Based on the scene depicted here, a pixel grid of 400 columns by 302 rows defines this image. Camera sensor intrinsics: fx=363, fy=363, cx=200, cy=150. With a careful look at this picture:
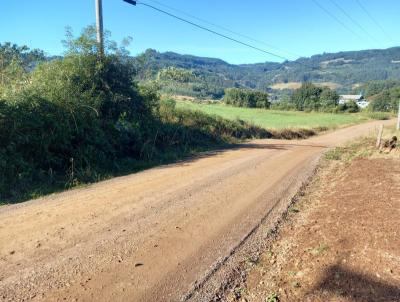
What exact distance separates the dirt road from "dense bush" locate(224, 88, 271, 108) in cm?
8207

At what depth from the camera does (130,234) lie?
5.72m

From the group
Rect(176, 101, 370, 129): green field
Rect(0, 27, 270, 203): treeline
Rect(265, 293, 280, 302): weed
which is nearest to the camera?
Rect(265, 293, 280, 302): weed

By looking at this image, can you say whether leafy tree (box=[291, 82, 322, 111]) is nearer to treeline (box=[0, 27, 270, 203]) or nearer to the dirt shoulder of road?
treeline (box=[0, 27, 270, 203])

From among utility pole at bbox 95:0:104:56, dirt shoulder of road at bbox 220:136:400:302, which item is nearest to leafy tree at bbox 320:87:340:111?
utility pole at bbox 95:0:104:56

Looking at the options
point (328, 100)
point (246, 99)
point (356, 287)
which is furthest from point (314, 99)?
point (356, 287)

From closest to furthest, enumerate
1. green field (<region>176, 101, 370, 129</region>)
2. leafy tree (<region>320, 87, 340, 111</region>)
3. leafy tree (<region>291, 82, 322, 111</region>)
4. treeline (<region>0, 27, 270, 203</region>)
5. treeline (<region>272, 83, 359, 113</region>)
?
treeline (<region>0, 27, 270, 203</region>)
green field (<region>176, 101, 370, 129</region>)
treeline (<region>272, 83, 359, 113</region>)
leafy tree (<region>320, 87, 340, 111</region>)
leafy tree (<region>291, 82, 322, 111</region>)

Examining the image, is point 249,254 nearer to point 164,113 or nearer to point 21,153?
point 21,153

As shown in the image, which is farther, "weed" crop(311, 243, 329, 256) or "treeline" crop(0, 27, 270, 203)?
"treeline" crop(0, 27, 270, 203)

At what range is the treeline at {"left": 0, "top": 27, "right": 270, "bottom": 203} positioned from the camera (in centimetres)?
904

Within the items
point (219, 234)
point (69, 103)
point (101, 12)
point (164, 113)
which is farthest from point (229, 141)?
point (219, 234)

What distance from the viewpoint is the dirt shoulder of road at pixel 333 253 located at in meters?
4.11

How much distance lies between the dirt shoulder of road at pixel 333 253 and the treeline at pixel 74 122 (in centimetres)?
551

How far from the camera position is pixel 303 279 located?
4461 millimetres

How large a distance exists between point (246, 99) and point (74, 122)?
8305 centimetres
